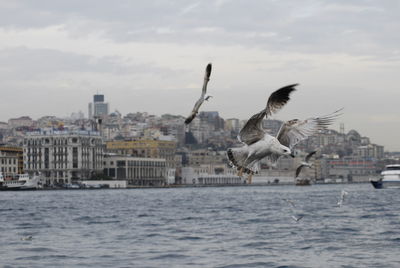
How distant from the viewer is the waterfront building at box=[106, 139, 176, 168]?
149250 millimetres

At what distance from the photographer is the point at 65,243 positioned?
2666 cm

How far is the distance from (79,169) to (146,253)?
10709cm

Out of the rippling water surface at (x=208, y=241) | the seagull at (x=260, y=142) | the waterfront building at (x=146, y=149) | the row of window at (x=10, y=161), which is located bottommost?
the rippling water surface at (x=208, y=241)

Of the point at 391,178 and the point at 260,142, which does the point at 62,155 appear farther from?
the point at 260,142

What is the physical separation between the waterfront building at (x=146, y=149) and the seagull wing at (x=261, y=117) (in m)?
140

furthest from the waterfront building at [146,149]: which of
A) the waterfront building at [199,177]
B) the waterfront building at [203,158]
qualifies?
the waterfront building at [203,158]

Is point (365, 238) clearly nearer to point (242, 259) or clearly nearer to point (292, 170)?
point (242, 259)

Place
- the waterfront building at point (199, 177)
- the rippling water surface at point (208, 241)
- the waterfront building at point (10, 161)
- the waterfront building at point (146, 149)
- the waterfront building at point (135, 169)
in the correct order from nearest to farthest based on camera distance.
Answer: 1. the rippling water surface at point (208, 241)
2. the waterfront building at point (10, 161)
3. the waterfront building at point (135, 169)
4. the waterfront building at point (146, 149)
5. the waterfront building at point (199, 177)

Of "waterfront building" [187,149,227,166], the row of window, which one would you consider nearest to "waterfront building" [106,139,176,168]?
"waterfront building" [187,149,227,166]

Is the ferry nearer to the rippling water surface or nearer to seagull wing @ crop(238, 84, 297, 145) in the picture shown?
the rippling water surface

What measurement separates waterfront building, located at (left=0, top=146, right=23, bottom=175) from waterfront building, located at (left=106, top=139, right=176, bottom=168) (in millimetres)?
20221

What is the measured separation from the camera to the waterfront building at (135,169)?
134 m

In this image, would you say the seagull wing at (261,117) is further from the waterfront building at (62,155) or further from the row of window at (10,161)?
the waterfront building at (62,155)

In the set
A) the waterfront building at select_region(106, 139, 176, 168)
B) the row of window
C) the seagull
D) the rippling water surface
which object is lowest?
the rippling water surface
